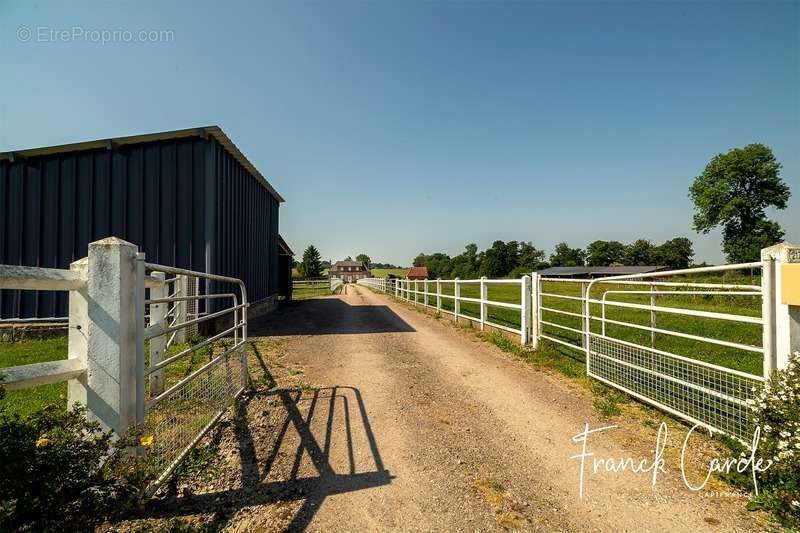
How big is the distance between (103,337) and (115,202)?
29.6ft

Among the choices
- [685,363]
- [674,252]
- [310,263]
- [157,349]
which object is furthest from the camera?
[674,252]

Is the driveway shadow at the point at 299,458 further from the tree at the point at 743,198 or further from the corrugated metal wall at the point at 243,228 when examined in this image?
the tree at the point at 743,198

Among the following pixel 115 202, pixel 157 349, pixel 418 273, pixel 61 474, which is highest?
pixel 115 202

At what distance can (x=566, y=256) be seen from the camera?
359 ft

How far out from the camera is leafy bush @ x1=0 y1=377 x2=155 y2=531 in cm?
151

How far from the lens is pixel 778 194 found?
38.7m

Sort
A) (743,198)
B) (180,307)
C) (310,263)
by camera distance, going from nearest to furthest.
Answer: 1. (180,307)
2. (743,198)
3. (310,263)

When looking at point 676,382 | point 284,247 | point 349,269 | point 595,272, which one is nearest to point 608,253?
point 595,272

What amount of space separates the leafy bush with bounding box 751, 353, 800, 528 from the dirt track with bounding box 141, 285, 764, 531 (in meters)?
0.19

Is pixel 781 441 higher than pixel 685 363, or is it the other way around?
pixel 781 441

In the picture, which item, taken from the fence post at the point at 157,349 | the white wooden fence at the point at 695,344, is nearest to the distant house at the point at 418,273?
the white wooden fence at the point at 695,344

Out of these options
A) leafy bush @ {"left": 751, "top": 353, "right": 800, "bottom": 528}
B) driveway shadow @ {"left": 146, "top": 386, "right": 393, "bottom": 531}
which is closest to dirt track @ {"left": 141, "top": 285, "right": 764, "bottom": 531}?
driveway shadow @ {"left": 146, "top": 386, "right": 393, "bottom": 531}

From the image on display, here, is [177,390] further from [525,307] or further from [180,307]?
[525,307]

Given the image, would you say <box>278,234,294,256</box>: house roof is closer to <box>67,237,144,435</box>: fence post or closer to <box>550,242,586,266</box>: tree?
<box>67,237,144,435</box>: fence post
